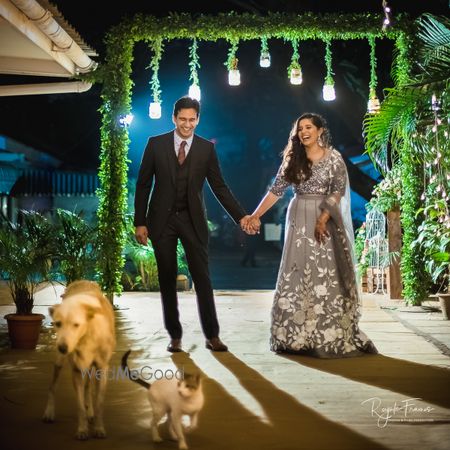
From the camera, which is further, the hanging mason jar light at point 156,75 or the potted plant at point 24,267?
the hanging mason jar light at point 156,75

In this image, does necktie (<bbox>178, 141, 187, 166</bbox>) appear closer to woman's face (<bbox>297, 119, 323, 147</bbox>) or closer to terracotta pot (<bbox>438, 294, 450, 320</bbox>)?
woman's face (<bbox>297, 119, 323, 147</bbox>)

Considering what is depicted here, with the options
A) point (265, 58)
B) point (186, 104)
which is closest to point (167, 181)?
point (186, 104)

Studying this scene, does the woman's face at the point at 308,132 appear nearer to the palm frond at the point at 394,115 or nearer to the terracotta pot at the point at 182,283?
the palm frond at the point at 394,115

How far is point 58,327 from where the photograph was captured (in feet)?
10.5

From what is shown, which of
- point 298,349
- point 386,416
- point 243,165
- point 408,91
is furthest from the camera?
point 243,165

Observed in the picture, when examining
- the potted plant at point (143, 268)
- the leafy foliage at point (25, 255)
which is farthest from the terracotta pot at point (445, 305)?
the potted plant at point (143, 268)

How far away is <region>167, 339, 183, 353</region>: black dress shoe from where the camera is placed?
6.09 metres

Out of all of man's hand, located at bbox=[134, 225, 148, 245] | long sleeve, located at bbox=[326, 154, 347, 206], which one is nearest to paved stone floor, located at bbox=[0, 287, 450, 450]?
man's hand, located at bbox=[134, 225, 148, 245]

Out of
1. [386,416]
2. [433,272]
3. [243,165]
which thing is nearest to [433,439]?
[386,416]

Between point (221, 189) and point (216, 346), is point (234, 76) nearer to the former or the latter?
point (221, 189)

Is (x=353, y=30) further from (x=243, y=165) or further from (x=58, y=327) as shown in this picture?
(x=243, y=165)

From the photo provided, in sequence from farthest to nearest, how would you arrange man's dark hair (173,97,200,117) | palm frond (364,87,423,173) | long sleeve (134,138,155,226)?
palm frond (364,87,423,173) < long sleeve (134,138,155,226) < man's dark hair (173,97,200,117)

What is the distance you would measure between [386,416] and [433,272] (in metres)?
5.42

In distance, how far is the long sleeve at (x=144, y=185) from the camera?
20.4 feet
